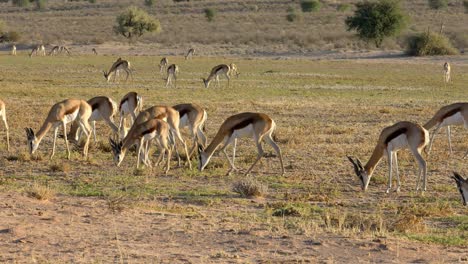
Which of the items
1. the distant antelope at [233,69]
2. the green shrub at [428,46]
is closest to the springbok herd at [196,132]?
the distant antelope at [233,69]

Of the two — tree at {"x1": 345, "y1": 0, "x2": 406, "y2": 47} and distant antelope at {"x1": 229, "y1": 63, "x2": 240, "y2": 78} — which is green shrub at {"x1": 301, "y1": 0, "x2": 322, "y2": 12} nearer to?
tree at {"x1": 345, "y1": 0, "x2": 406, "y2": 47}

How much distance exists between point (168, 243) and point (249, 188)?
10.5ft

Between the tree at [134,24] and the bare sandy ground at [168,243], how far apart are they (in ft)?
186

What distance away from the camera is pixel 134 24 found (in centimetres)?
6475

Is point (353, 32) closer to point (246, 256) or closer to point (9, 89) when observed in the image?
point (9, 89)

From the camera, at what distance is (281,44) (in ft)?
198

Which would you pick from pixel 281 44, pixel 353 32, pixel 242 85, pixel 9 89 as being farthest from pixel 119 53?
pixel 9 89

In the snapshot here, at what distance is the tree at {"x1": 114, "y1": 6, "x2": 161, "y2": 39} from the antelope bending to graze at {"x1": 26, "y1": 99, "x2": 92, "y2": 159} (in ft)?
168

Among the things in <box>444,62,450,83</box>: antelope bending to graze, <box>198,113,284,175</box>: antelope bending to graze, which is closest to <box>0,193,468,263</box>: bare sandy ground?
<box>198,113,284,175</box>: antelope bending to graze

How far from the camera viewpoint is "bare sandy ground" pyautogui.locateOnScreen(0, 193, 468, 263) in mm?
7105

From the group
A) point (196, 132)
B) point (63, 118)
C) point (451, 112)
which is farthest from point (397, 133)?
point (63, 118)

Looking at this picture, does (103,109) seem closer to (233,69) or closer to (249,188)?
(249,188)

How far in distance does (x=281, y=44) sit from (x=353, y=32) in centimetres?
791

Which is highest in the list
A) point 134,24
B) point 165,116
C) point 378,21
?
point 378,21
